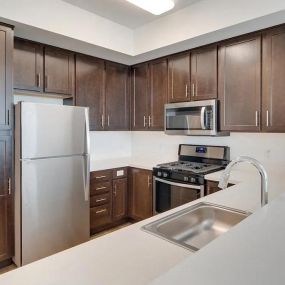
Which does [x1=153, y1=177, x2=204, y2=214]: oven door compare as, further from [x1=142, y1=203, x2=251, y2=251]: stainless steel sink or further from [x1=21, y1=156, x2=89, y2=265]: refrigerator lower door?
[x1=142, y1=203, x2=251, y2=251]: stainless steel sink

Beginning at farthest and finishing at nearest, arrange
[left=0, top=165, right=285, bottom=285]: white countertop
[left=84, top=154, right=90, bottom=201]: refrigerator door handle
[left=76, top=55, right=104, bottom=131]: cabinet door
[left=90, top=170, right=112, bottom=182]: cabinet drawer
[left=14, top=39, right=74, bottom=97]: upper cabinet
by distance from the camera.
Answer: [left=76, top=55, right=104, bottom=131]: cabinet door → [left=90, top=170, right=112, bottom=182]: cabinet drawer → [left=84, top=154, right=90, bottom=201]: refrigerator door handle → [left=14, top=39, right=74, bottom=97]: upper cabinet → [left=0, top=165, right=285, bottom=285]: white countertop

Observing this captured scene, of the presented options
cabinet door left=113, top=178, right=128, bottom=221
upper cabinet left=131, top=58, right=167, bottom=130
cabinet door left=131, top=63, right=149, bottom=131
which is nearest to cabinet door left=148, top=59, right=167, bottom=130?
upper cabinet left=131, top=58, right=167, bottom=130

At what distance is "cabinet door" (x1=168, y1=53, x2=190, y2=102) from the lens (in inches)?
123

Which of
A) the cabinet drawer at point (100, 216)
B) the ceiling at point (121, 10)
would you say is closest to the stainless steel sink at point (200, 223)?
the cabinet drawer at point (100, 216)

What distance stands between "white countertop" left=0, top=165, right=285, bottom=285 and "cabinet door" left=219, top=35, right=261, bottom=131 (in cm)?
168

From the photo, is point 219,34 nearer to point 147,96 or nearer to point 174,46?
point 174,46

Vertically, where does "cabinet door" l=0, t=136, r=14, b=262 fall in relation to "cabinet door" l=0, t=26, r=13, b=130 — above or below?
below

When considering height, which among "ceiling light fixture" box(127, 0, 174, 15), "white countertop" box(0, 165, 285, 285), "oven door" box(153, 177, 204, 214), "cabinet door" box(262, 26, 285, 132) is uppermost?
"ceiling light fixture" box(127, 0, 174, 15)

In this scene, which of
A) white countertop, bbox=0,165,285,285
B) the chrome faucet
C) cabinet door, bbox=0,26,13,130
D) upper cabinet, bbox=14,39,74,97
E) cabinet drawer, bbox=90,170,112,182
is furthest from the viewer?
cabinet drawer, bbox=90,170,112,182

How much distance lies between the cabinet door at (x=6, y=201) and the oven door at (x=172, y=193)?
1615 mm

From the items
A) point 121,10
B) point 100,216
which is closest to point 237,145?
point 100,216

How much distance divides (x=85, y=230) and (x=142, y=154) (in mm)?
1659

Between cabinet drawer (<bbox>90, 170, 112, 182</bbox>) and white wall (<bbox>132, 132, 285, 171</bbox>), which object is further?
cabinet drawer (<bbox>90, 170, 112, 182</bbox>)

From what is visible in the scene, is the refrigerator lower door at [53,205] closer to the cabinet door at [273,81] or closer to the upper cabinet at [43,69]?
the upper cabinet at [43,69]
